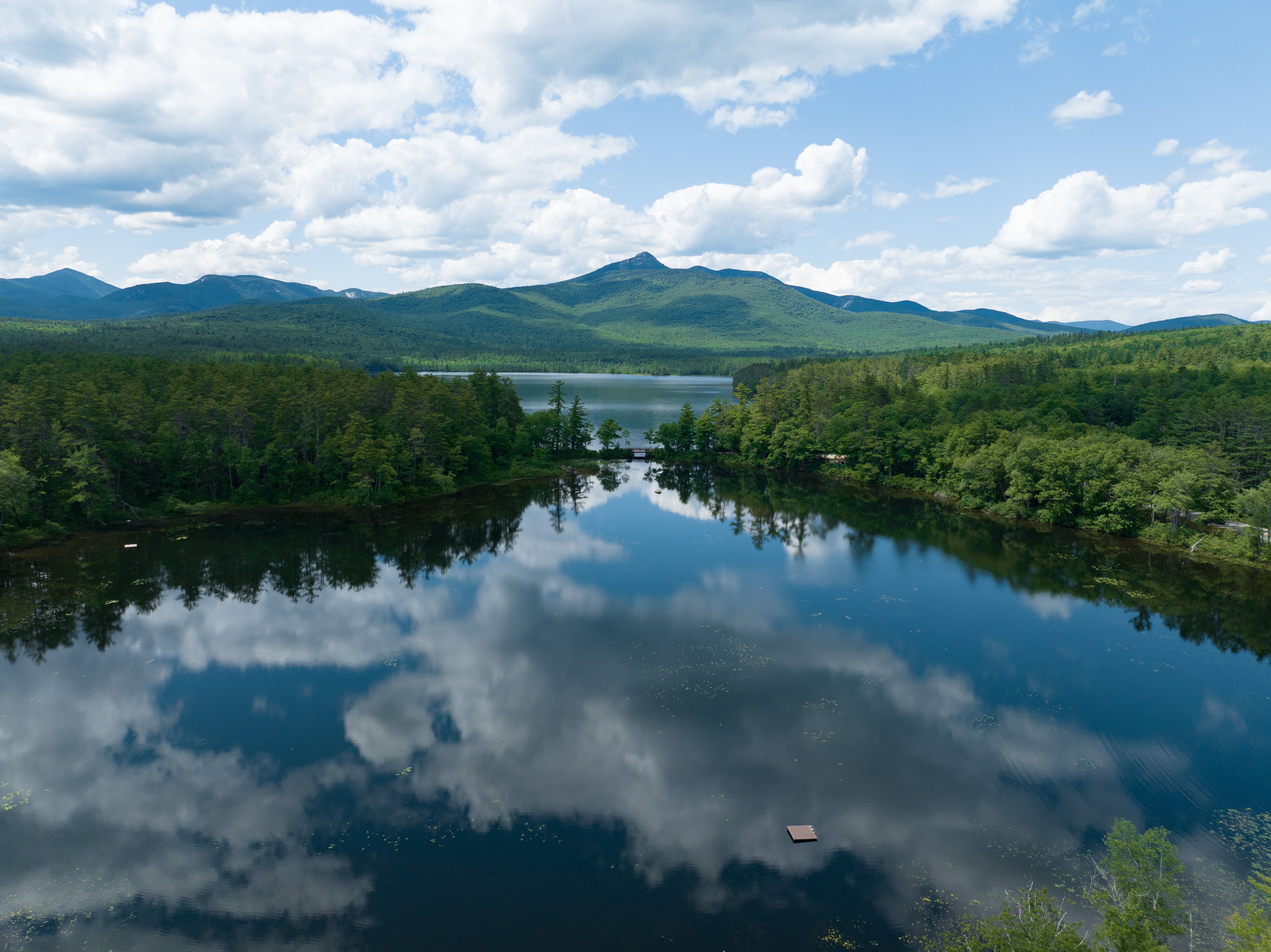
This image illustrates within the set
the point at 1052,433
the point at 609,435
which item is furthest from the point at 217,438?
the point at 1052,433

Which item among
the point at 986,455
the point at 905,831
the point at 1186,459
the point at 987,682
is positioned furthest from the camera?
the point at 986,455

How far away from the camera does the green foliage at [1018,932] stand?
49.5 feet

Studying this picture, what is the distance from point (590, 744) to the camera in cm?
2681

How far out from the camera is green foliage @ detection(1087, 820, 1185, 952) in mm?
14560

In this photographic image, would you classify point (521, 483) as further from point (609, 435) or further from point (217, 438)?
point (217, 438)

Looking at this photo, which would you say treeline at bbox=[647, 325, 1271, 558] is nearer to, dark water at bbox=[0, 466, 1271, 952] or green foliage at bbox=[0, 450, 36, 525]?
dark water at bbox=[0, 466, 1271, 952]

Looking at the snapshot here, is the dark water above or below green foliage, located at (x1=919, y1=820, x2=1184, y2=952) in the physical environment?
below

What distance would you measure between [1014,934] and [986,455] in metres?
65.2

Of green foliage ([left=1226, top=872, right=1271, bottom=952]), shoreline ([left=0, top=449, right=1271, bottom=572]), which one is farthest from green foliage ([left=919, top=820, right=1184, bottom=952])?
shoreline ([left=0, top=449, right=1271, bottom=572])

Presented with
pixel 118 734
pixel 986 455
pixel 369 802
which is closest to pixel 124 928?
pixel 369 802

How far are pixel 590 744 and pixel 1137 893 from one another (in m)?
18.5

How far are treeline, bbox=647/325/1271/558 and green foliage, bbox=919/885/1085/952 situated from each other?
5125 centimetres

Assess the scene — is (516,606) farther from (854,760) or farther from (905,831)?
(905,831)

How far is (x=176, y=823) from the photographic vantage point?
22109 millimetres
